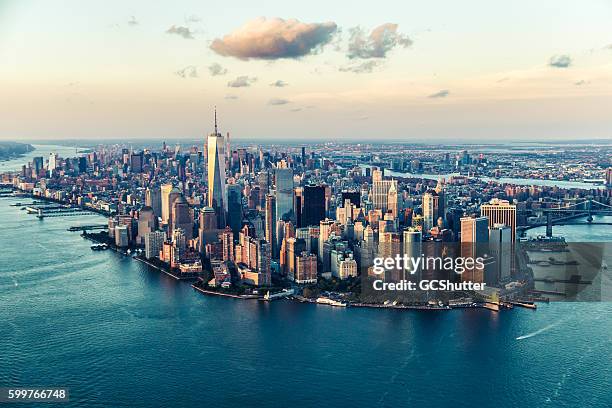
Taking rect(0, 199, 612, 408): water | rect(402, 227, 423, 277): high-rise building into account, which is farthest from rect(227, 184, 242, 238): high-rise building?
rect(402, 227, 423, 277): high-rise building

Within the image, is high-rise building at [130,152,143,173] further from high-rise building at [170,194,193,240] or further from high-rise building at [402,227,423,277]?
high-rise building at [402,227,423,277]

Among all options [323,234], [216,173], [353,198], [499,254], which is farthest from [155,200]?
[499,254]

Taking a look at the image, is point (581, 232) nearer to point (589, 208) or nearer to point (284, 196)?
point (589, 208)

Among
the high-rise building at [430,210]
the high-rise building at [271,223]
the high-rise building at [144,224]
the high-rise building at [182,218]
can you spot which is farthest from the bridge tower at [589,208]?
the high-rise building at [144,224]

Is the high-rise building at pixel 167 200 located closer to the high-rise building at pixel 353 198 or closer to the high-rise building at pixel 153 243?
the high-rise building at pixel 153 243

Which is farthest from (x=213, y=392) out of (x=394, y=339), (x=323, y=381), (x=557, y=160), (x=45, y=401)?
(x=557, y=160)

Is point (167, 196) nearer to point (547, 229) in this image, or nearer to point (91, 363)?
point (547, 229)
